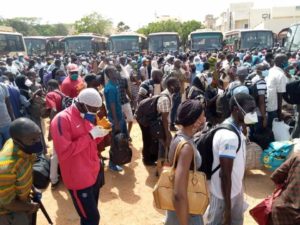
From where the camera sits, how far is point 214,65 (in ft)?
30.4

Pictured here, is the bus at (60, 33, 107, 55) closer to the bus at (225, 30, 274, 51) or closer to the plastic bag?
the bus at (225, 30, 274, 51)

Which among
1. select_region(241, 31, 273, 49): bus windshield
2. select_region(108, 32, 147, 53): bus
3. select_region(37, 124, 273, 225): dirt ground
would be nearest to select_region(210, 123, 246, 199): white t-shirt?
select_region(37, 124, 273, 225): dirt ground

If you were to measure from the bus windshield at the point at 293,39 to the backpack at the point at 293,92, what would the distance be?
8.52 metres

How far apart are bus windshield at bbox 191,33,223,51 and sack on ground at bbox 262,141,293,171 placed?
1384 centimetres

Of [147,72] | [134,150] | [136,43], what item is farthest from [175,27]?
[134,150]

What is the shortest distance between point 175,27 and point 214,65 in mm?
43155

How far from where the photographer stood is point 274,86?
5.67m

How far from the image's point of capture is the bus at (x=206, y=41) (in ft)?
59.7

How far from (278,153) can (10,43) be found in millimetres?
19713

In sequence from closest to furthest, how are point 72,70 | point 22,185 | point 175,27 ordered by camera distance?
point 22,185
point 72,70
point 175,27

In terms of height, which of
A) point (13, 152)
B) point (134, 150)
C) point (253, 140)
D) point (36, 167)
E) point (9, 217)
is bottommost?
point (134, 150)

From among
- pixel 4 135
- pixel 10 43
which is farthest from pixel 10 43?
pixel 4 135

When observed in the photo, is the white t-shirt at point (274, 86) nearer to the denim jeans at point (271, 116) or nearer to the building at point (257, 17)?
the denim jeans at point (271, 116)

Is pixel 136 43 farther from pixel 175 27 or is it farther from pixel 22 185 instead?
pixel 175 27
